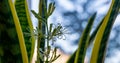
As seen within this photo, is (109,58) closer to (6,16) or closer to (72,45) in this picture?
(72,45)

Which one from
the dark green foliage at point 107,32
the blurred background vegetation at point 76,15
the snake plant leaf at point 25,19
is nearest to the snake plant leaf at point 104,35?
the dark green foliage at point 107,32

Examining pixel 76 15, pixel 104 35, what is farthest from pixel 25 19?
pixel 76 15

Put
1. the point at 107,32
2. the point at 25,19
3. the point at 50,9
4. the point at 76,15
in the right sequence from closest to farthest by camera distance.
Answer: the point at 50,9
the point at 107,32
the point at 25,19
the point at 76,15

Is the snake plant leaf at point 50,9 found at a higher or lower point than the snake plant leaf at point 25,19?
higher

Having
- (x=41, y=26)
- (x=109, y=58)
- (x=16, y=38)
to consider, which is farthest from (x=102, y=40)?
(x=109, y=58)

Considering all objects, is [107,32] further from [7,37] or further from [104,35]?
[7,37]

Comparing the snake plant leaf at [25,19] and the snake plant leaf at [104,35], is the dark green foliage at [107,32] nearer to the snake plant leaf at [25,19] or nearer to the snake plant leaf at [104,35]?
the snake plant leaf at [104,35]

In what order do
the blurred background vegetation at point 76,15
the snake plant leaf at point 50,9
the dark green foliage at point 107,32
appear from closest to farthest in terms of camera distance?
the snake plant leaf at point 50,9, the dark green foliage at point 107,32, the blurred background vegetation at point 76,15

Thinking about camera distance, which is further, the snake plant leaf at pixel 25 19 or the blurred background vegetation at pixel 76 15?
the blurred background vegetation at pixel 76 15

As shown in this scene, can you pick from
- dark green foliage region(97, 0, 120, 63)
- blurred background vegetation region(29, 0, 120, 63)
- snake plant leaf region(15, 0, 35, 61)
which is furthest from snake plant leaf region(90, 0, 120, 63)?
blurred background vegetation region(29, 0, 120, 63)
